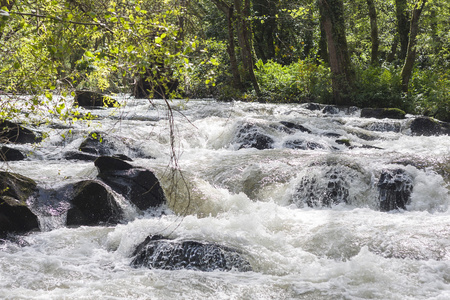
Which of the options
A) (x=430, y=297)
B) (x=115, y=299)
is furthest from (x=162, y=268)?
(x=430, y=297)

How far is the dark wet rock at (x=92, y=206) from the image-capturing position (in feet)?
22.4

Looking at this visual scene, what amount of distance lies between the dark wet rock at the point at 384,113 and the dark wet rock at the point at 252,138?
493 centimetres

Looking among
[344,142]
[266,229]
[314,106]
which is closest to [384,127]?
[344,142]

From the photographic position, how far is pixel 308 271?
504 cm

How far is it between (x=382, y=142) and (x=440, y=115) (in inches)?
161

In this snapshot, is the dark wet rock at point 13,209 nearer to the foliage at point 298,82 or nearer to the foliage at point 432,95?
the foliage at point 432,95

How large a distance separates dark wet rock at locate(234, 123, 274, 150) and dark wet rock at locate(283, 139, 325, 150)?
1.35 ft

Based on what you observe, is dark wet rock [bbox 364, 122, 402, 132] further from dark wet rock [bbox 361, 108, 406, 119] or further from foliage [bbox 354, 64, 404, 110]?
foliage [bbox 354, 64, 404, 110]

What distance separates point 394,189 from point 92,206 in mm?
4836

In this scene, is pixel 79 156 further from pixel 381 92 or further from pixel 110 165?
pixel 381 92

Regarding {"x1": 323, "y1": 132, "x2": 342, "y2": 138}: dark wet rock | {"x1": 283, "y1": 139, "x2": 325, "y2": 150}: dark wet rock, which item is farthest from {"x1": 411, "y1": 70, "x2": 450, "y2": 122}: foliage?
{"x1": 283, "y1": 139, "x2": 325, "y2": 150}: dark wet rock

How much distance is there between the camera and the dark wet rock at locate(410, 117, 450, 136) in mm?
12500

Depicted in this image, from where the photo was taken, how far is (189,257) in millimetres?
5254

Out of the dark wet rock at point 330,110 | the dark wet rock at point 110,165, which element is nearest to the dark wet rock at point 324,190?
the dark wet rock at point 110,165
